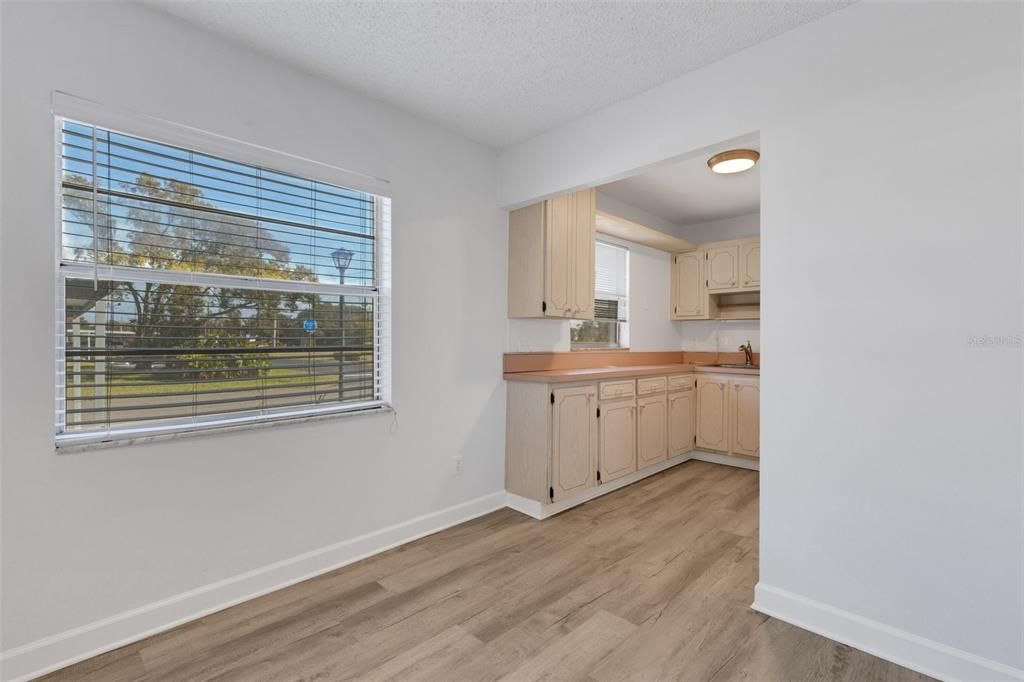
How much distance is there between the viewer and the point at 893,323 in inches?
75.9

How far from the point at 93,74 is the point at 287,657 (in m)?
2.56

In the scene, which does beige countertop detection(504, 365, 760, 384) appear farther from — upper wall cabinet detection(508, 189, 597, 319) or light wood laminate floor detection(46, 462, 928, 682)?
light wood laminate floor detection(46, 462, 928, 682)

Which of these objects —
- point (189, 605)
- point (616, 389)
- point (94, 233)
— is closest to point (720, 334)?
point (616, 389)

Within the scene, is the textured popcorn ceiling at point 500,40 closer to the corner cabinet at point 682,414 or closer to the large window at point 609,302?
the large window at point 609,302

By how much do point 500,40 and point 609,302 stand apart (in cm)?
313

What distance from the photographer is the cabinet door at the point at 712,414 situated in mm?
4887

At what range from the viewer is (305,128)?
260 centimetres

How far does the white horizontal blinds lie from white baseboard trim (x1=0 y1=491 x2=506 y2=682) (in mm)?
2802

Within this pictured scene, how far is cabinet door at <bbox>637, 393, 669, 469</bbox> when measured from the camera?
426cm

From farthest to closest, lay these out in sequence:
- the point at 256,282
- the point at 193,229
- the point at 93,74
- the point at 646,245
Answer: the point at 646,245 < the point at 256,282 < the point at 193,229 < the point at 93,74

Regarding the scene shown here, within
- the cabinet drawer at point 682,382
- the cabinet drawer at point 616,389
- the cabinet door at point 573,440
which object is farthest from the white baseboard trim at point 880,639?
the cabinet drawer at point 682,382

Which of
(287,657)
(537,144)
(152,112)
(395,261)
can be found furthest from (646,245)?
(287,657)

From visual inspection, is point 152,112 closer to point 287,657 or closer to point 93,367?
point 93,367

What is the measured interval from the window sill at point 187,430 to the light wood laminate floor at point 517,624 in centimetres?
86
